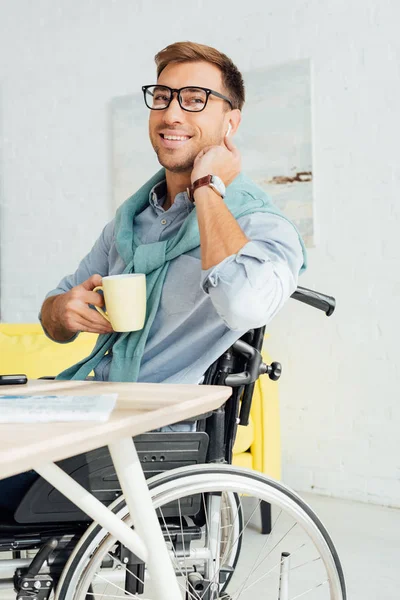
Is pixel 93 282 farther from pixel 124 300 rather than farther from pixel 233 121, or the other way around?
pixel 233 121

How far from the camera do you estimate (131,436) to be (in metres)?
0.84

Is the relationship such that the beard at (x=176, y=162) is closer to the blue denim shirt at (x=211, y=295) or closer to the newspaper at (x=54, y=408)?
the blue denim shirt at (x=211, y=295)

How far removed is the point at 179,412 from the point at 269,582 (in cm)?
146

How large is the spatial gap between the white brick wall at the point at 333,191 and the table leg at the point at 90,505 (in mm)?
2062

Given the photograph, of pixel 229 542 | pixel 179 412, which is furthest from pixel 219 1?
pixel 179 412

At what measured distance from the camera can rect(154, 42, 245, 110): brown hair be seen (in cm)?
148

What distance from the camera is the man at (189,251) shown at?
47.3 inches

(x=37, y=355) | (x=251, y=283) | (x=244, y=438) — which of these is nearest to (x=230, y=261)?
(x=251, y=283)

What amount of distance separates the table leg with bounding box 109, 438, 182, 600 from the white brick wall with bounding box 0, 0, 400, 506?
6.71ft

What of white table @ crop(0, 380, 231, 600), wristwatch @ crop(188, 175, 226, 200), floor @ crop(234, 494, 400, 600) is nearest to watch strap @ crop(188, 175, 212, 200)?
wristwatch @ crop(188, 175, 226, 200)

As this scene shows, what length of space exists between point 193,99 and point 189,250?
325mm

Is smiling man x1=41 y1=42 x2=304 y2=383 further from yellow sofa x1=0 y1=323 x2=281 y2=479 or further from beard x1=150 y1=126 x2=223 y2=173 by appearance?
yellow sofa x1=0 y1=323 x2=281 y2=479

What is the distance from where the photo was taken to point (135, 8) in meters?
3.55

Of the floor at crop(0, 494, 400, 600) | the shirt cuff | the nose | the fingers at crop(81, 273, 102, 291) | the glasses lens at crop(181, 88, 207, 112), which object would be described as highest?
the glasses lens at crop(181, 88, 207, 112)
